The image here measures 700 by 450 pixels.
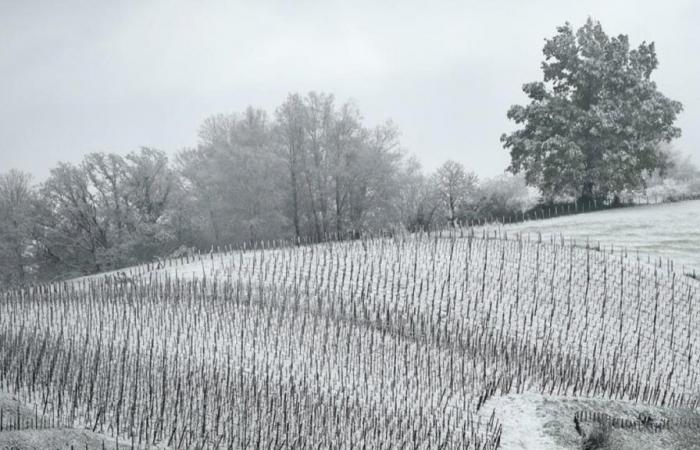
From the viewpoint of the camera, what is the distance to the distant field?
20.5 metres

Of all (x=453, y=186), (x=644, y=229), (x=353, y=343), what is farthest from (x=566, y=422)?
(x=453, y=186)

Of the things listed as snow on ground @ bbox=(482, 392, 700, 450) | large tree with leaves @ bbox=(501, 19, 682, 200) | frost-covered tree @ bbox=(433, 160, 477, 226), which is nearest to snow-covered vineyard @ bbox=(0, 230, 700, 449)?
snow on ground @ bbox=(482, 392, 700, 450)

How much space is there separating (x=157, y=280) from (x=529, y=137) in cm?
2278

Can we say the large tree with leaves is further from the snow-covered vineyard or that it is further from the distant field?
the snow-covered vineyard

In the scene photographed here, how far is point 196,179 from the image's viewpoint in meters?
40.1

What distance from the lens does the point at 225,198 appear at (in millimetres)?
36156

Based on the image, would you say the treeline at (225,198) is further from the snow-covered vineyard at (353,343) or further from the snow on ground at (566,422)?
the snow on ground at (566,422)

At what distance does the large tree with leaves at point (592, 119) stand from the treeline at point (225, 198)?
4633mm

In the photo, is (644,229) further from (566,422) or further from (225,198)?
(225,198)

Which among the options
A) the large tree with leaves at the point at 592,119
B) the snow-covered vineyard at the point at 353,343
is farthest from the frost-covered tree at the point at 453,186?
the snow-covered vineyard at the point at 353,343

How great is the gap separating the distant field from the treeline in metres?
8.39

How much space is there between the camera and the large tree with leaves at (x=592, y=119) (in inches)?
1219

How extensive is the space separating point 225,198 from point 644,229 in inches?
885

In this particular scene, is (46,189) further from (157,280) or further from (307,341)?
(307,341)
